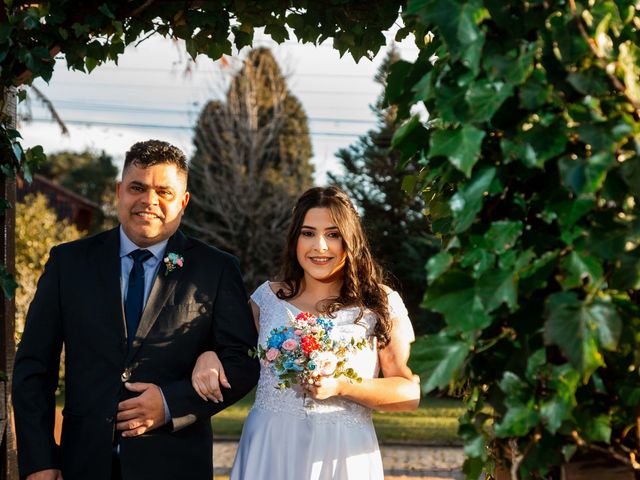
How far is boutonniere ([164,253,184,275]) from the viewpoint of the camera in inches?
151

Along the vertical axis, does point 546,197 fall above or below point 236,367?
above

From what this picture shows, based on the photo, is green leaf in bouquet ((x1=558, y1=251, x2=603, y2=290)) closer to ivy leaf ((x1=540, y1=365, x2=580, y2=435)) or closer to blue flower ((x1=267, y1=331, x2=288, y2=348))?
ivy leaf ((x1=540, y1=365, x2=580, y2=435))

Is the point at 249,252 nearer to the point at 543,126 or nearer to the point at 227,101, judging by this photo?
the point at 227,101

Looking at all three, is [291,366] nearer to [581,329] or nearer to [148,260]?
[148,260]

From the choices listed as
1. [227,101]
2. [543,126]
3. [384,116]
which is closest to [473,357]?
[543,126]

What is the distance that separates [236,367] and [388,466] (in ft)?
22.6

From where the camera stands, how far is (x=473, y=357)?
8.04 ft

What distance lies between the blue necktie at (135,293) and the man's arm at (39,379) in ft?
0.95

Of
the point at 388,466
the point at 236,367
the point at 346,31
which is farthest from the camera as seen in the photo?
the point at 388,466

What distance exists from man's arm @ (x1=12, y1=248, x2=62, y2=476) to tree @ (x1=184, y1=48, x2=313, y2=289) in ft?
66.4

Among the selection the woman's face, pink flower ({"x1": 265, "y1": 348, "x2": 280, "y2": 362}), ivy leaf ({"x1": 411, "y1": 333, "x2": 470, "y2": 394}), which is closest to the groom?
pink flower ({"x1": 265, "y1": 348, "x2": 280, "y2": 362})

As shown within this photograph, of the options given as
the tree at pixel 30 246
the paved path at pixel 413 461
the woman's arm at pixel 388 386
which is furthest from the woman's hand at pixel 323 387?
the tree at pixel 30 246

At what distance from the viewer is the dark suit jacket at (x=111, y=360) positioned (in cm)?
362

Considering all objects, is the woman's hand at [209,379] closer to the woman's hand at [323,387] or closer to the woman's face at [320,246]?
the woman's hand at [323,387]
